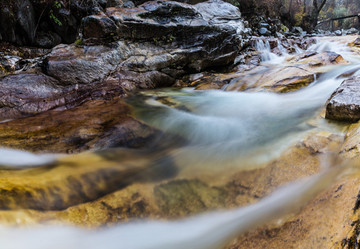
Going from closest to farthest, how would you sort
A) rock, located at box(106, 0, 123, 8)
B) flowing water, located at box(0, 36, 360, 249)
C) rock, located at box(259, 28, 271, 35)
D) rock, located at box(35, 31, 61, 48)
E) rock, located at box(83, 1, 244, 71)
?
flowing water, located at box(0, 36, 360, 249), rock, located at box(83, 1, 244, 71), rock, located at box(35, 31, 61, 48), rock, located at box(106, 0, 123, 8), rock, located at box(259, 28, 271, 35)

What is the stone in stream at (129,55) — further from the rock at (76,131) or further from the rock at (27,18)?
the rock at (27,18)

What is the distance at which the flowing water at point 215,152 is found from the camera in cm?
158

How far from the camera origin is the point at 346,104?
9.27 feet

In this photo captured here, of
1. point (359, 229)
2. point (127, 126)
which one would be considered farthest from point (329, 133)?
point (127, 126)

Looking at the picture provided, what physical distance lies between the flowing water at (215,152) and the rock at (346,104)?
0.70 ft

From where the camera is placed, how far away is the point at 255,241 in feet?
4.76

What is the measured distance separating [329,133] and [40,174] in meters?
3.65

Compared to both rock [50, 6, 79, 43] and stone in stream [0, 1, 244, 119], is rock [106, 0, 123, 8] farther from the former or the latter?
stone in stream [0, 1, 244, 119]

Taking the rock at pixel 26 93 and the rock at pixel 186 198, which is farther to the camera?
the rock at pixel 26 93

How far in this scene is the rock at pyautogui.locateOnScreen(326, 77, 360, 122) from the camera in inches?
108

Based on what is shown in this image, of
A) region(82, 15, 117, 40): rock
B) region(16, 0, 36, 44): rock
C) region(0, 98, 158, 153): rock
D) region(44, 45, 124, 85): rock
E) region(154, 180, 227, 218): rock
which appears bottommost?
region(154, 180, 227, 218): rock

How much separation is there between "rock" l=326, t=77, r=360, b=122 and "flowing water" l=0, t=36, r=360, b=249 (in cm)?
21

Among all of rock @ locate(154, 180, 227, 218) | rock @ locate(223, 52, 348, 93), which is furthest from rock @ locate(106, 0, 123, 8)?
rock @ locate(154, 180, 227, 218)

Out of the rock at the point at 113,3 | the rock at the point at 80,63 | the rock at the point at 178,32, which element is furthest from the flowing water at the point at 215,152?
the rock at the point at 113,3
